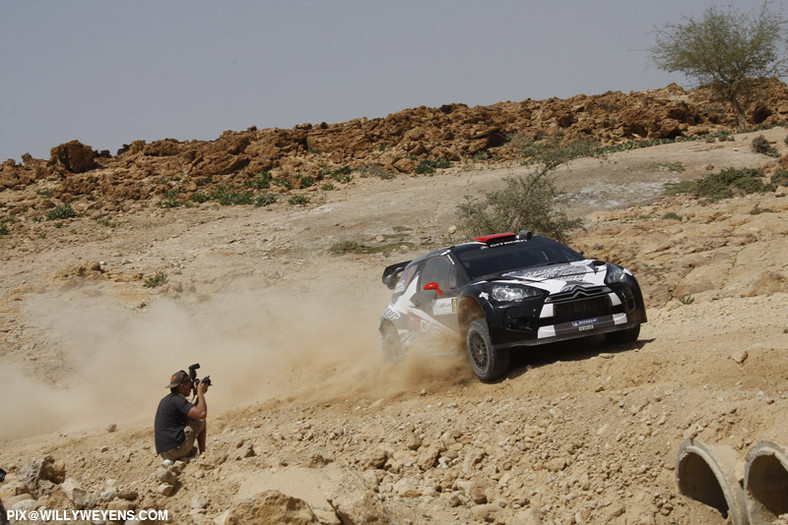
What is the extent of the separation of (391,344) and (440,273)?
1.53 metres

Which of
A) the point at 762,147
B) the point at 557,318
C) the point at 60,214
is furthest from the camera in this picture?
the point at 60,214

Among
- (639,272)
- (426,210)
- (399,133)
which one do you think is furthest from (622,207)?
(399,133)

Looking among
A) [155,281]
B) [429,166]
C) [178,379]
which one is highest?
[429,166]

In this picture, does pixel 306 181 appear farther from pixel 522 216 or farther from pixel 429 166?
pixel 522 216

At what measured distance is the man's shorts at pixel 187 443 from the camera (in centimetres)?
760

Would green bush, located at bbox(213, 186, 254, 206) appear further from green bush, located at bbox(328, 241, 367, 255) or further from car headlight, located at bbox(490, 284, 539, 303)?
car headlight, located at bbox(490, 284, 539, 303)

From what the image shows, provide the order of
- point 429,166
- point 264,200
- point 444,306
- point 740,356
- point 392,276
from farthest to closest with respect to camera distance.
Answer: point 429,166 < point 264,200 < point 392,276 < point 444,306 < point 740,356

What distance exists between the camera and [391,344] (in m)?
10.6

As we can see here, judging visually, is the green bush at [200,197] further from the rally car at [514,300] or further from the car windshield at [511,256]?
the car windshield at [511,256]

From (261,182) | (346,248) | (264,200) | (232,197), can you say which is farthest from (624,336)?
Result: (261,182)

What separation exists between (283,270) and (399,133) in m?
26.9

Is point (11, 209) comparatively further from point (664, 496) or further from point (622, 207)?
point (664, 496)

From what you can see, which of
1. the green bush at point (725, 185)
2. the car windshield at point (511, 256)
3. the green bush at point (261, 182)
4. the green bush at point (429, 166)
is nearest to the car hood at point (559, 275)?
the car windshield at point (511, 256)

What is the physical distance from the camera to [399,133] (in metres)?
46.9
